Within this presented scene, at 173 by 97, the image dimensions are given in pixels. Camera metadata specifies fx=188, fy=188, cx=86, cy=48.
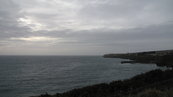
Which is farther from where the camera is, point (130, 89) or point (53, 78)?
point (53, 78)

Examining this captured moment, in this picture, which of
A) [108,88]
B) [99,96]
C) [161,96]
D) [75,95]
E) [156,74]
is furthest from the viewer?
[156,74]

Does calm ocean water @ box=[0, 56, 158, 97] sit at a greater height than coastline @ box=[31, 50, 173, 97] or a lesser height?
lesser

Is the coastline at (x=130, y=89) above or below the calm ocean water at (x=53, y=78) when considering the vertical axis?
above

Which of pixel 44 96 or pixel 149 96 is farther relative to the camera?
pixel 44 96

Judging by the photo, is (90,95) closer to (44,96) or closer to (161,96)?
(44,96)

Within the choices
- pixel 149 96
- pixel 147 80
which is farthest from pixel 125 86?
pixel 149 96

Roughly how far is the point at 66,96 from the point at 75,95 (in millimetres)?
1179

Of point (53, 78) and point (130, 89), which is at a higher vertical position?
point (130, 89)

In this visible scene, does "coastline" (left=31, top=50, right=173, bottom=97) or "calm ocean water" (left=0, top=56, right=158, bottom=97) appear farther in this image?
"calm ocean water" (left=0, top=56, right=158, bottom=97)

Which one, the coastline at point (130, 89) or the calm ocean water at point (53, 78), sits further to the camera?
the calm ocean water at point (53, 78)

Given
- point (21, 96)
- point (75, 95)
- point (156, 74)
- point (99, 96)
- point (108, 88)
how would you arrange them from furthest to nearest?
point (156, 74) → point (21, 96) → point (108, 88) → point (75, 95) → point (99, 96)

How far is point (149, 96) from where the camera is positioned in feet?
28.9

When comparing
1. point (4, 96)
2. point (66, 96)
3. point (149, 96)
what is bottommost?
point (4, 96)

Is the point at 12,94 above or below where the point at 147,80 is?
below
